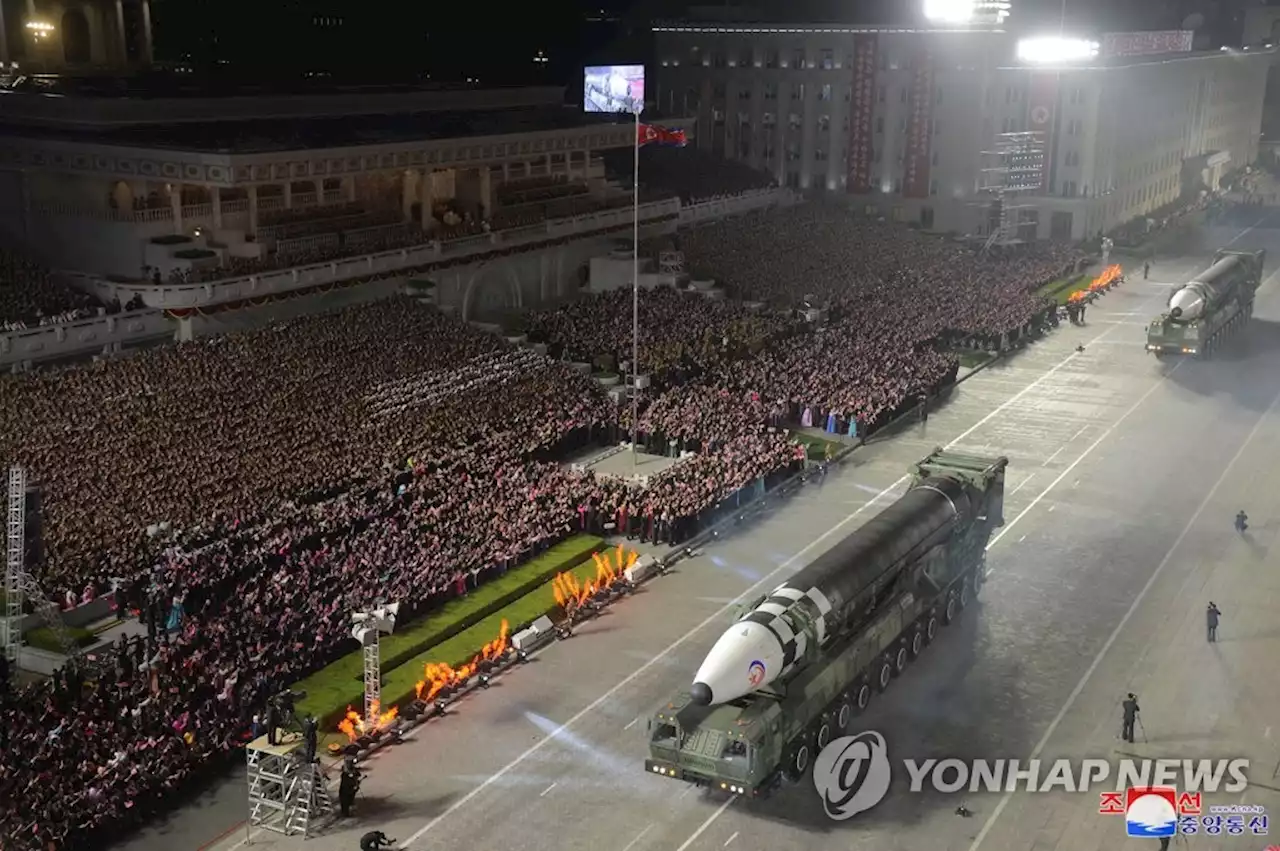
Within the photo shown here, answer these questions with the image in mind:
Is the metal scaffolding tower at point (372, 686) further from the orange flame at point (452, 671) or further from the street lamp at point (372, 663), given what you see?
the orange flame at point (452, 671)

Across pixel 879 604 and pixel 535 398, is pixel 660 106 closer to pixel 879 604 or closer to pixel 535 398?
pixel 535 398

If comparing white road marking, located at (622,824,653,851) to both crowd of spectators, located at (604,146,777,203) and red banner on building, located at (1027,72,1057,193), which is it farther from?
red banner on building, located at (1027,72,1057,193)

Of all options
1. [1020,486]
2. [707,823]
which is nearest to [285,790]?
[707,823]

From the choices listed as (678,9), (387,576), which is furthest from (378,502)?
(678,9)

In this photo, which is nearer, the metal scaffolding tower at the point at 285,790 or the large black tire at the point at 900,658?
the metal scaffolding tower at the point at 285,790

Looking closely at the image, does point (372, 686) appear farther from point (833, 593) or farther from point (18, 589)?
point (833, 593)

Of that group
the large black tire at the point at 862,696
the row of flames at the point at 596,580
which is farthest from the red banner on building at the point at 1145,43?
the large black tire at the point at 862,696

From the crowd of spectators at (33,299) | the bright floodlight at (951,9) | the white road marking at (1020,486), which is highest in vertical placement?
the bright floodlight at (951,9)
